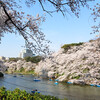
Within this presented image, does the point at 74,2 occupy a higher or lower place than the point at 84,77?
higher

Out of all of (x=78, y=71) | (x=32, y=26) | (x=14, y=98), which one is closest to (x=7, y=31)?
(x=32, y=26)

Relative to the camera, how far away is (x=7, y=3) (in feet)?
13.6

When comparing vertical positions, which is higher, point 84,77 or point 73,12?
point 73,12

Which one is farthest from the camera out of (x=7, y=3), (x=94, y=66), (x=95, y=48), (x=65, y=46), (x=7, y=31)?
(x=65, y=46)

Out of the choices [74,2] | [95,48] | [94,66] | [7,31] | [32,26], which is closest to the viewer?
[74,2]

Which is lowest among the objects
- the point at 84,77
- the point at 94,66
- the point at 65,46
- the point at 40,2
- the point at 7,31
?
the point at 84,77

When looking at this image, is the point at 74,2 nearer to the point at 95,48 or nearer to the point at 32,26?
the point at 32,26

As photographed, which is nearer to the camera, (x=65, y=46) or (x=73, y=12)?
(x=73, y=12)

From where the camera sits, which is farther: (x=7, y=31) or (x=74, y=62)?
(x=74, y=62)

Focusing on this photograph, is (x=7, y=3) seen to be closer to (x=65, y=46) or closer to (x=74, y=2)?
(x=74, y=2)

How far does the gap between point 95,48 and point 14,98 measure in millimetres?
11507

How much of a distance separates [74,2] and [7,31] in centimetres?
340

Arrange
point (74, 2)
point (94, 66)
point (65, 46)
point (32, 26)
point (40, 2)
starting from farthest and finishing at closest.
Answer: point (65, 46) < point (94, 66) < point (32, 26) < point (40, 2) < point (74, 2)

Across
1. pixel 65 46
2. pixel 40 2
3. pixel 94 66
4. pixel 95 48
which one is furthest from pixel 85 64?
pixel 65 46
